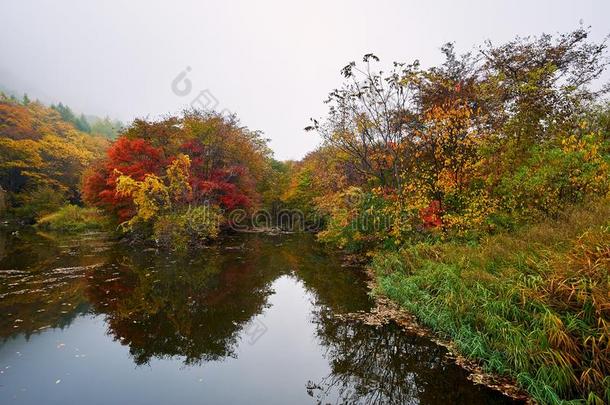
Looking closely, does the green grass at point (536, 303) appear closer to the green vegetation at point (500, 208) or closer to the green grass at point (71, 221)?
the green vegetation at point (500, 208)

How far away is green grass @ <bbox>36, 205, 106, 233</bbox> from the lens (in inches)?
1267

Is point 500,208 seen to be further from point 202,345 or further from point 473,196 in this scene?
point 202,345

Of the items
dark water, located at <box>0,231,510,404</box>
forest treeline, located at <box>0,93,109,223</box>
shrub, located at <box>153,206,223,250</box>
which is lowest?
dark water, located at <box>0,231,510,404</box>

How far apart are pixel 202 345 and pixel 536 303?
284 inches

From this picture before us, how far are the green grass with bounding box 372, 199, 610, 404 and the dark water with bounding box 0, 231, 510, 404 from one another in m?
0.82

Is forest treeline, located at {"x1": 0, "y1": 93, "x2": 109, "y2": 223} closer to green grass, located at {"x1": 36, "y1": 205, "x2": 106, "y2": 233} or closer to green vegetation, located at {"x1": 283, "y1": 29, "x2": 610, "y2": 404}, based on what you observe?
green grass, located at {"x1": 36, "y1": 205, "x2": 106, "y2": 233}

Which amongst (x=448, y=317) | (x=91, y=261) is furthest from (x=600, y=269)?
(x=91, y=261)

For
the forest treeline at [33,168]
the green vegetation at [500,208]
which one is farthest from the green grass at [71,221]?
the green vegetation at [500,208]

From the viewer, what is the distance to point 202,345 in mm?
8008

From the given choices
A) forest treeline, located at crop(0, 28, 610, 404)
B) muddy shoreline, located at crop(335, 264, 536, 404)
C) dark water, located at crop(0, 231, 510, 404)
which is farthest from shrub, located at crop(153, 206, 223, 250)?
muddy shoreline, located at crop(335, 264, 536, 404)

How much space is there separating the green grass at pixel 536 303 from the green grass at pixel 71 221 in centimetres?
3196

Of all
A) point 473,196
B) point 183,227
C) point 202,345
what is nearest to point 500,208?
point 473,196

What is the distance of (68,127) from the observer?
5991cm

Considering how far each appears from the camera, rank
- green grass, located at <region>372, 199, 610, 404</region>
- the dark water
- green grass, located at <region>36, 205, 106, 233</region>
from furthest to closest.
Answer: green grass, located at <region>36, 205, 106, 233</region>
the dark water
green grass, located at <region>372, 199, 610, 404</region>
